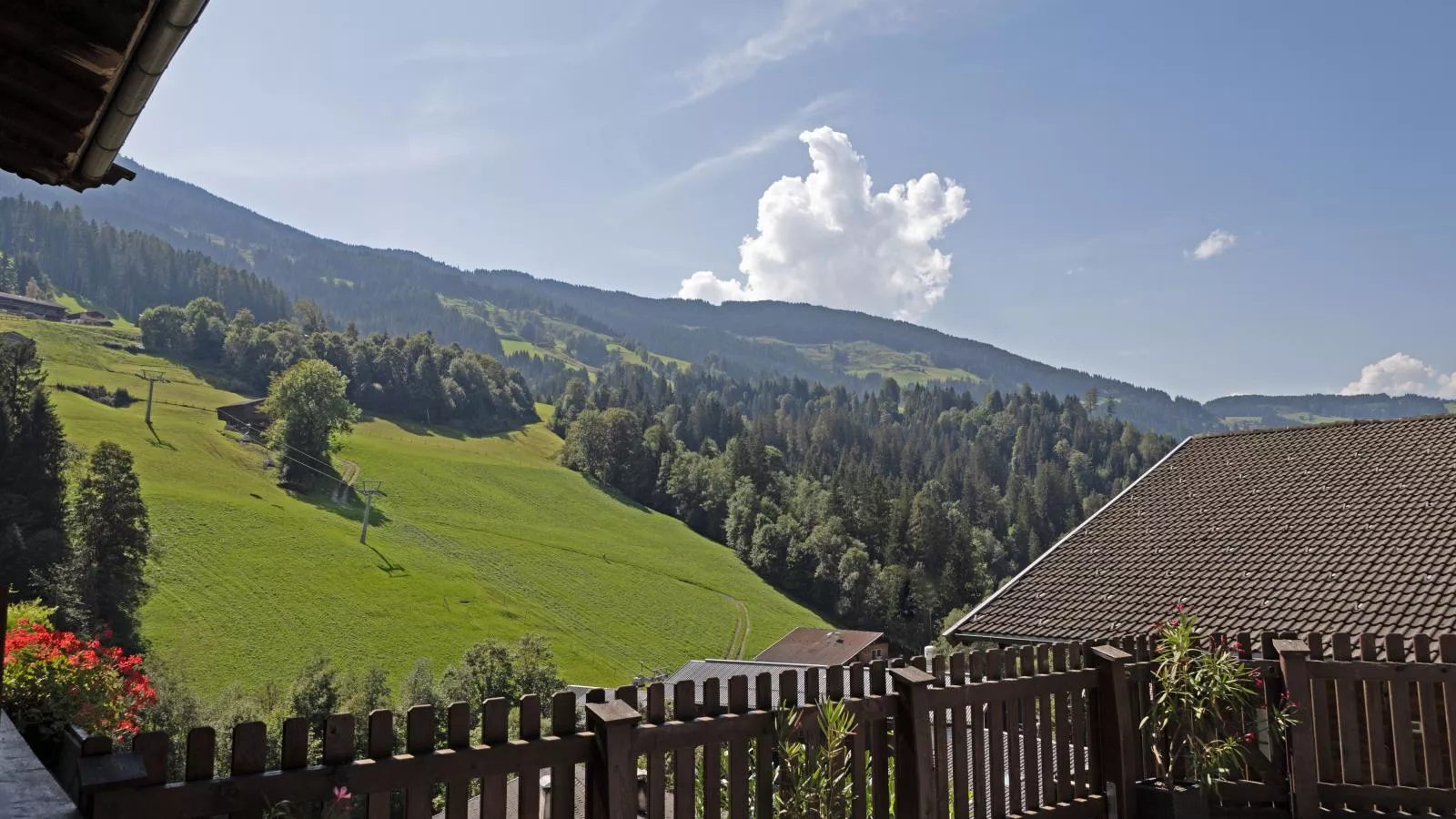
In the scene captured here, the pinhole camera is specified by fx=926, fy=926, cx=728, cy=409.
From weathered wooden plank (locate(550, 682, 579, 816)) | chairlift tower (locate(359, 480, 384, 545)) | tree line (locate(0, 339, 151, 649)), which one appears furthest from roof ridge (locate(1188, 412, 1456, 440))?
chairlift tower (locate(359, 480, 384, 545))

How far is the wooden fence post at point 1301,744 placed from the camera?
5832 mm

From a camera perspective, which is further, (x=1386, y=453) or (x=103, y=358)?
(x=103, y=358)

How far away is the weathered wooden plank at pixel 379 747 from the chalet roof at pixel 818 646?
187ft

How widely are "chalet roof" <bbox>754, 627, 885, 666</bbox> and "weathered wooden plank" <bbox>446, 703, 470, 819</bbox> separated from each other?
56.9 m

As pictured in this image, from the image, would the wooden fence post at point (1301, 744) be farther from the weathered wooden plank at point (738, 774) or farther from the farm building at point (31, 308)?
the farm building at point (31, 308)

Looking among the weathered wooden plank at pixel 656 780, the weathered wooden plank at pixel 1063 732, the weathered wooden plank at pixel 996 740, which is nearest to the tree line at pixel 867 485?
the weathered wooden plank at pixel 1063 732

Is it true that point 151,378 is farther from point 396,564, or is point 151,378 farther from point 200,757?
point 200,757

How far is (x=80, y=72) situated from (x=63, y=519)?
5158cm

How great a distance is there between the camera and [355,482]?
79312 mm

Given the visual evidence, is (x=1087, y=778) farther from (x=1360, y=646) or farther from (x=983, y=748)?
(x=1360, y=646)

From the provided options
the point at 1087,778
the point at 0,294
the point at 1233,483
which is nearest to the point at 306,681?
the point at 1233,483

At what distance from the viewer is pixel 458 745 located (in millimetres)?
3361

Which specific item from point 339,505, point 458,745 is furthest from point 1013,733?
point 339,505

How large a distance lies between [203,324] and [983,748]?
13014 centimetres
